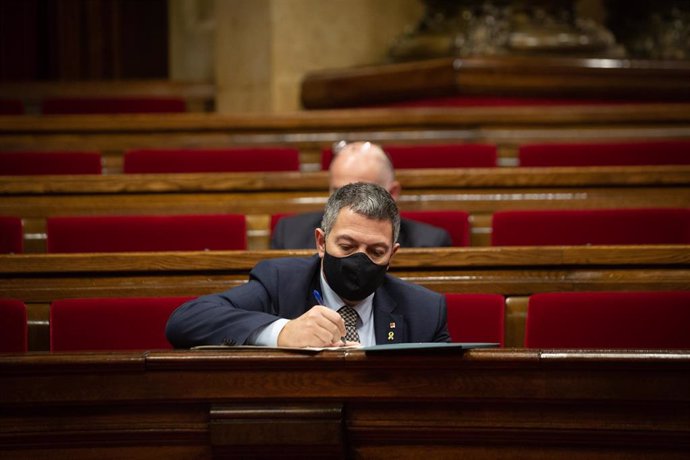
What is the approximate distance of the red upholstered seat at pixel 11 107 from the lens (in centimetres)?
189

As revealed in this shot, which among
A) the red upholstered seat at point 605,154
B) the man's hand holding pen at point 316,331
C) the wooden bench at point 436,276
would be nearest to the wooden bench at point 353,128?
the red upholstered seat at point 605,154

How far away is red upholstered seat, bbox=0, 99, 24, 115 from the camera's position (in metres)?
1.89

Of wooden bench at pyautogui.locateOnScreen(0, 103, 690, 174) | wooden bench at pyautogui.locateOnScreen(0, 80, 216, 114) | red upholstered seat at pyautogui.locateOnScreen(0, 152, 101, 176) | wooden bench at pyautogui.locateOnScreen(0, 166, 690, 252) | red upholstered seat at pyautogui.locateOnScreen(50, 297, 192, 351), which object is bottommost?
red upholstered seat at pyautogui.locateOnScreen(50, 297, 192, 351)

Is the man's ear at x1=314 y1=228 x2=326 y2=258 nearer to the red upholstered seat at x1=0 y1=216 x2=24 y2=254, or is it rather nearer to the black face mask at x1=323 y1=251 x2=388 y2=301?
the black face mask at x1=323 y1=251 x2=388 y2=301

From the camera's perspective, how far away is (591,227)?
106cm

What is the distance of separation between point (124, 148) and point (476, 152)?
1.80 feet

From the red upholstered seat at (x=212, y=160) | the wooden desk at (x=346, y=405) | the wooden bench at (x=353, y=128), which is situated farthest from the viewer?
the wooden bench at (x=353, y=128)

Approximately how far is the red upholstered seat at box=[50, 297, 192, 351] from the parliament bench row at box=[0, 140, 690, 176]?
0.55 meters

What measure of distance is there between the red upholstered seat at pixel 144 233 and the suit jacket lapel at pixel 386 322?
1.16ft

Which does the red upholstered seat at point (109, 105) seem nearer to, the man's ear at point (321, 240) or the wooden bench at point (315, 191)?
the wooden bench at point (315, 191)

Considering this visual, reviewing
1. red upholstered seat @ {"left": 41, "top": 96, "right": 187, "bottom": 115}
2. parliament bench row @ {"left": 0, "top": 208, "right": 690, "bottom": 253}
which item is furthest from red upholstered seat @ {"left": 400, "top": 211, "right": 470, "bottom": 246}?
red upholstered seat @ {"left": 41, "top": 96, "right": 187, "bottom": 115}

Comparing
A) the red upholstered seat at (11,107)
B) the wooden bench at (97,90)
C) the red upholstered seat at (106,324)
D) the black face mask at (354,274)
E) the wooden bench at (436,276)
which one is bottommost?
the red upholstered seat at (106,324)

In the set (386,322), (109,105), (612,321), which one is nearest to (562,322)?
(612,321)

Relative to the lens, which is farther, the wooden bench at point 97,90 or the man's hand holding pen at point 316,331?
the wooden bench at point 97,90
